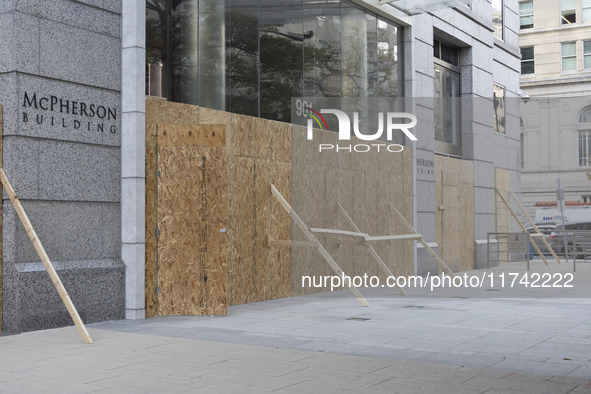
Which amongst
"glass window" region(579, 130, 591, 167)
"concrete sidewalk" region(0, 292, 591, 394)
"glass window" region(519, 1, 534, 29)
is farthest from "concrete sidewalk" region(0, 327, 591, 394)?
"glass window" region(519, 1, 534, 29)

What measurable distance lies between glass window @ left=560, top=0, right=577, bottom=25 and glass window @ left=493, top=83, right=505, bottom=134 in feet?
96.4

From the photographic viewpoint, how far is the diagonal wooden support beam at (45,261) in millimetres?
9031

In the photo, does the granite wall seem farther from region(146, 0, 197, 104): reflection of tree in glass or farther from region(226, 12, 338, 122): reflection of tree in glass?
region(226, 12, 338, 122): reflection of tree in glass

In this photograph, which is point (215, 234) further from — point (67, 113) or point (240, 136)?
point (67, 113)

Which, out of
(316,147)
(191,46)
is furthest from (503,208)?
(191,46)

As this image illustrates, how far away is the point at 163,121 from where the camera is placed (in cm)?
1182

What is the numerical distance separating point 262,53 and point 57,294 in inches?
241

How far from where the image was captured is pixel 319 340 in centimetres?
917

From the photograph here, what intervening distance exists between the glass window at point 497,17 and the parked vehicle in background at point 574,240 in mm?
6730

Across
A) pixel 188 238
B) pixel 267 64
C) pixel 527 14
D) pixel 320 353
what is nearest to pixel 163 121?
pixel 188 238

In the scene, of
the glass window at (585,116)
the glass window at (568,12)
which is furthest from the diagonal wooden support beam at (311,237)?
the glass window at (568,12)

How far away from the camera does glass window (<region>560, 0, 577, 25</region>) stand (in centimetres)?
5066

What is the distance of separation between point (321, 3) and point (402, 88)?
4.03 m

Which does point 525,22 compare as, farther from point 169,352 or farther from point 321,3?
point 169,352
